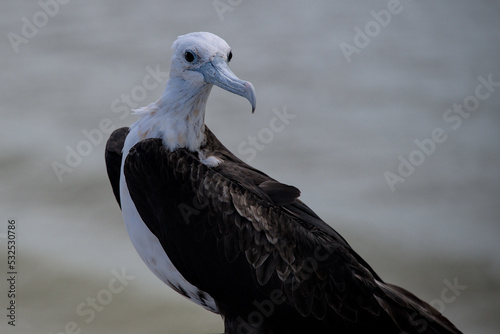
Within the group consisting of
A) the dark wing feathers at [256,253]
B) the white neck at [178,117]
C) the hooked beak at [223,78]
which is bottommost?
the dark wing feathers at [256,253]

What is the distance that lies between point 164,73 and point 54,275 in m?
2.70

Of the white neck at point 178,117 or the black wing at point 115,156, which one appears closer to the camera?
the white neck at point 178,117

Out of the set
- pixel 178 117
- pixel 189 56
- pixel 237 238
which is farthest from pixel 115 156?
pixel 237 238

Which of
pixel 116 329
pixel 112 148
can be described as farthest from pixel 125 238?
pixel 112 148

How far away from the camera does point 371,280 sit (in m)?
3.41

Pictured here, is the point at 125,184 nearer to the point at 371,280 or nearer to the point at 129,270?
the point at 371,280

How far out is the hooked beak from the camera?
3344 millimetres

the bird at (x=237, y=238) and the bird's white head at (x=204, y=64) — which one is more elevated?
the bird's white head at (x=204, y=64)

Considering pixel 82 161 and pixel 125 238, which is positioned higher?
pixel 82 161

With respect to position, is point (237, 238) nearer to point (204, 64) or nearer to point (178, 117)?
point (178, 117)

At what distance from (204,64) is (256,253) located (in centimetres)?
84

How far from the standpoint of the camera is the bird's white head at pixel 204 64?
3361 millimetres

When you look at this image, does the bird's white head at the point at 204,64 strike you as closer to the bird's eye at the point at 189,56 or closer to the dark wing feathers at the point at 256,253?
the bird's eye at the point at 189,56

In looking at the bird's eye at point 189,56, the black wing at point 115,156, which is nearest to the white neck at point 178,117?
the bird's eye at point 189,56
